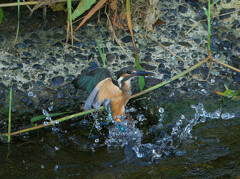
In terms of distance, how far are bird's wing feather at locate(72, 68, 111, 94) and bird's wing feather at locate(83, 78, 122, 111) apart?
0.05m

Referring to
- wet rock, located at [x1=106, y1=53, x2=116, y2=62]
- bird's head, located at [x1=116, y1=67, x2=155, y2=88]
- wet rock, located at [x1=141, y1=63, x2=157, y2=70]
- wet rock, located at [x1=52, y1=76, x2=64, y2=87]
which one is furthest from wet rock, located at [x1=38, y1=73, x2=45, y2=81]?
wet rock, located at [x1=141, y1=63, x2=157, y2=70]

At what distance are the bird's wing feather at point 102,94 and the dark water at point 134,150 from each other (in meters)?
0.33

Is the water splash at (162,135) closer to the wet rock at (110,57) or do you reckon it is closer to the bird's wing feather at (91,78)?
the bird's wing feather at (91,78)

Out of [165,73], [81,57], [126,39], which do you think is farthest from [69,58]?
[165,73]

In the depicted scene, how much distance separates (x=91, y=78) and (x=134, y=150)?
69 cm

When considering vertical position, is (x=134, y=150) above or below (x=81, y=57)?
below

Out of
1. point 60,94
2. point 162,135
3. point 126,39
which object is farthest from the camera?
point 126,39

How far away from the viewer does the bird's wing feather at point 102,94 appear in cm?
335

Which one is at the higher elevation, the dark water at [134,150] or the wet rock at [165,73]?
the wet rock at [165,73]

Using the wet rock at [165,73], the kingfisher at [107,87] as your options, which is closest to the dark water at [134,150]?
the kingfisher at [107,87]

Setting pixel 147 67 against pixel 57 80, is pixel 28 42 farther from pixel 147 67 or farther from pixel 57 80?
pixel 147 67

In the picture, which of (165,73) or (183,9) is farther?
(183,9)

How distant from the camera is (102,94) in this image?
11.4 feet

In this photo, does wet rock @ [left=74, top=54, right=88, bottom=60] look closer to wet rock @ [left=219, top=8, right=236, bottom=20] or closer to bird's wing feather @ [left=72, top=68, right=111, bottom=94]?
bird's wing feather @ [left=72, top=68, right=111, bottom=94]
